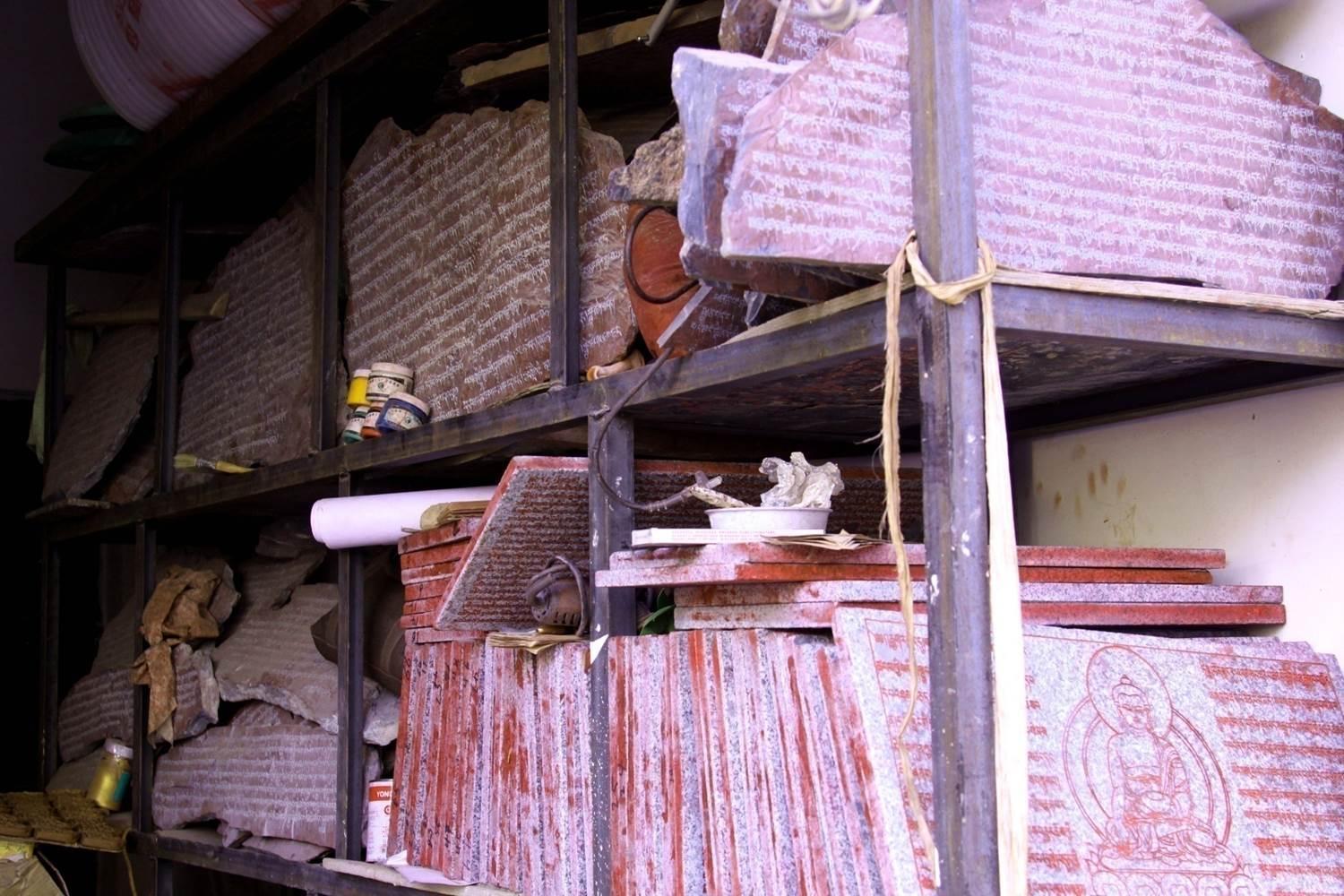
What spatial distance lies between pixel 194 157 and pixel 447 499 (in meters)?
1.37

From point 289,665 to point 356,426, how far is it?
67 centimetres

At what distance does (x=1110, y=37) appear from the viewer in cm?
161

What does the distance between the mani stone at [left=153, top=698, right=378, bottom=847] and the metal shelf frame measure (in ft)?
0.24

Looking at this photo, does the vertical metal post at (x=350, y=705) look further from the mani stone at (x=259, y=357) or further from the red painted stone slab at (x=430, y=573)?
the mani stone at (x=259, y=357)

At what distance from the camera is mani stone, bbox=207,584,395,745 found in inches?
116

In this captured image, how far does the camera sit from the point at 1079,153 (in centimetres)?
157

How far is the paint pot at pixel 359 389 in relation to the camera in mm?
2766

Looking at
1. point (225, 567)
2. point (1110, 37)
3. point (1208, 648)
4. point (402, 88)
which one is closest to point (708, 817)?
point (1208, 648)

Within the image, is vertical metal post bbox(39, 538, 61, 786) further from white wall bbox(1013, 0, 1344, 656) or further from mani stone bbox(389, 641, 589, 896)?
white wall bbox(1013, 0, 1344, 656)

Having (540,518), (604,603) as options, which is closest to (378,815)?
(540,518)

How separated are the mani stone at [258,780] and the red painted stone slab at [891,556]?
119 cm

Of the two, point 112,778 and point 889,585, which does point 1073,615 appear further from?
point 112,778

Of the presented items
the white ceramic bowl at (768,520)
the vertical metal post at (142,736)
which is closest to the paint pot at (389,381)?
the white ceramic bowl at (768,520)

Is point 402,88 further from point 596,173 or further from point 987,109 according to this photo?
point 987,109
